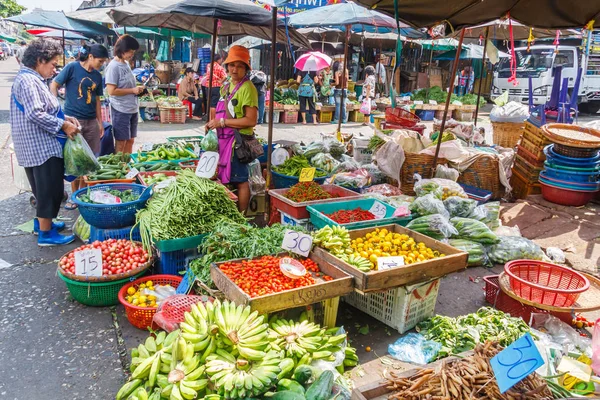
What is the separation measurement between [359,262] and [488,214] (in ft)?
9.30

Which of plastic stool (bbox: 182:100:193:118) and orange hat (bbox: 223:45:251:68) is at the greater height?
orange hat (bbox: 223:45:251:68)

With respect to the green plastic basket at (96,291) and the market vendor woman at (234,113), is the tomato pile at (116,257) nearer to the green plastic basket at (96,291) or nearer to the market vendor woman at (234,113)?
the green plastic basket at (96,291)

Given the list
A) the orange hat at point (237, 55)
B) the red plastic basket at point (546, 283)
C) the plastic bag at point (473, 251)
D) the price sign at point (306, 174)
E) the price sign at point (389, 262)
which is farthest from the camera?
the price sign at point (306, 174)

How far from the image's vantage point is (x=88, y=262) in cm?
366

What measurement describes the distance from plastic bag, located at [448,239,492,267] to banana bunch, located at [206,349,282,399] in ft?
10.7

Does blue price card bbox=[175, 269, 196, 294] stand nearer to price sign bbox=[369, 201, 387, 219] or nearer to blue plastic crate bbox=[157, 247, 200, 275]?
blue plastic crate bbox=[157, 247, 200, 275]

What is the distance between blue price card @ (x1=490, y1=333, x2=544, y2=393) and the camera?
6.32ft

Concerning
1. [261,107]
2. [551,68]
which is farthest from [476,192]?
[551,68]

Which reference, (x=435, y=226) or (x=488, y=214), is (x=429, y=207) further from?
(x=488, y=214)

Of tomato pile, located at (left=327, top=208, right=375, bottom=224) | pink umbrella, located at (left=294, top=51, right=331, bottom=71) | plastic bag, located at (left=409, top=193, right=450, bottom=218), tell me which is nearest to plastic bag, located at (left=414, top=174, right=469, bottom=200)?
plastic bag, located at (left=409, top=193, right=450, bottom=218)

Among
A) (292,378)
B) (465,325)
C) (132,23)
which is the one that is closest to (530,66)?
(132,23)

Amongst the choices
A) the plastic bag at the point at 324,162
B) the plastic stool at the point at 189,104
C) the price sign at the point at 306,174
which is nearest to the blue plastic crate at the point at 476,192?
the plastic bag at the point at 324,162

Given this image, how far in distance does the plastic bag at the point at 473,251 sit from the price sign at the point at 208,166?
8.95 feet

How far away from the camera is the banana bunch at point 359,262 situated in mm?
3431
